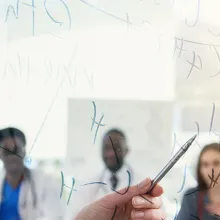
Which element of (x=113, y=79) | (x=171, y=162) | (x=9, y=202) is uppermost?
(x=113, y=79)

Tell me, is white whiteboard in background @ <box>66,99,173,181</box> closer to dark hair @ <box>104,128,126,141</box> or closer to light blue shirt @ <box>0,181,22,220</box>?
dark hair @ <box>104,128,126,141</box>

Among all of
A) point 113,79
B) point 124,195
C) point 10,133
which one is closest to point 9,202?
point 10,133

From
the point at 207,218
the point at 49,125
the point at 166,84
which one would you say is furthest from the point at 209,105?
the point at 49,125

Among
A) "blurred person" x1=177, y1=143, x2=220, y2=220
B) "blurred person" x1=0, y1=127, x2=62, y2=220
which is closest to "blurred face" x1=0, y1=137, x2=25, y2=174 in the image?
"blurred person" x1=0, y1=127, x2=62, y2=220

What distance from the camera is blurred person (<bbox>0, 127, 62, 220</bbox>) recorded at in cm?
75

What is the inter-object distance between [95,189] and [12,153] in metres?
0.21

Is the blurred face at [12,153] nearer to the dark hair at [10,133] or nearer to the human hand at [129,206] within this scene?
the dark hair at [10,133]

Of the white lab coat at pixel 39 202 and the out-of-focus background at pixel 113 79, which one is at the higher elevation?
the out-of-focus background at pixel 113 79

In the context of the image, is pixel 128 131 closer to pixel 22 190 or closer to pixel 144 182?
pixel 144 182

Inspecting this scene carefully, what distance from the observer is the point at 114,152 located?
2.42ft

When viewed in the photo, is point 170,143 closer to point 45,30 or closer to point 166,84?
point 166,84

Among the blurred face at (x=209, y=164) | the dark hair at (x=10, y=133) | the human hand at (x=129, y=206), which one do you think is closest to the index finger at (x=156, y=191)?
the human hand at (x=129, y=206)

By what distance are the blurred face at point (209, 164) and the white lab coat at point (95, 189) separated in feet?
0.46

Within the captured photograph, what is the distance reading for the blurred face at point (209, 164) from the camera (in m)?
0.73
